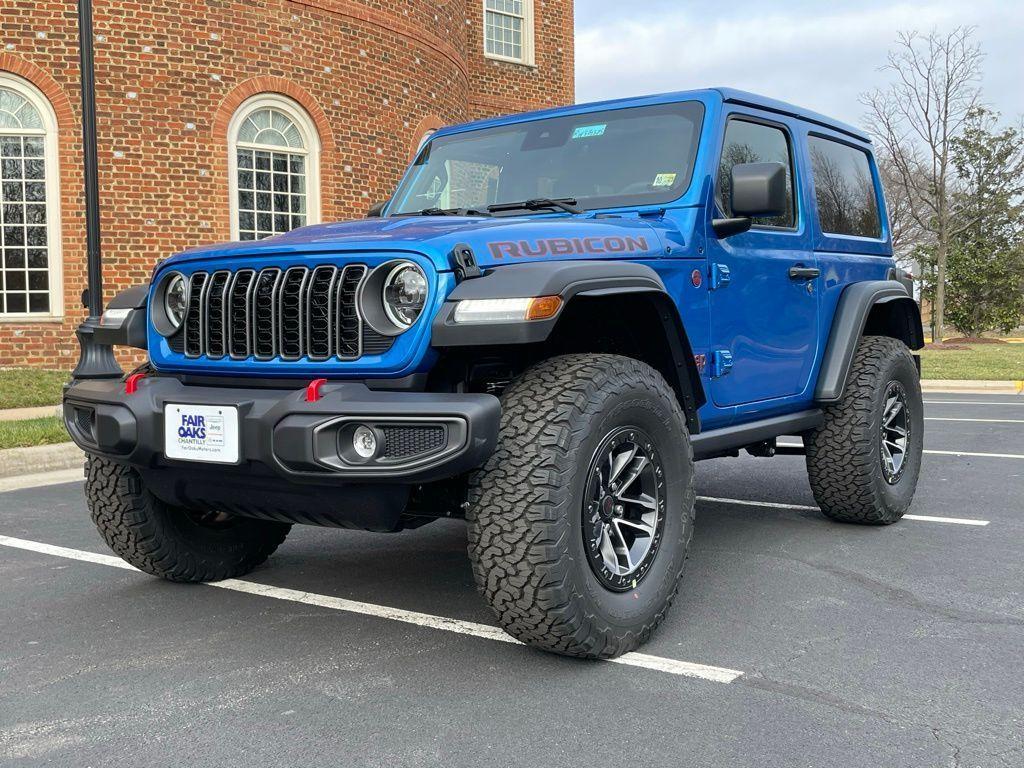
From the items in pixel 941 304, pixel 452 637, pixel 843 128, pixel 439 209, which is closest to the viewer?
pixel 452 637

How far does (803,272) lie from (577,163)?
1237 millimetres

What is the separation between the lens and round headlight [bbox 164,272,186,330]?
3.84 metres

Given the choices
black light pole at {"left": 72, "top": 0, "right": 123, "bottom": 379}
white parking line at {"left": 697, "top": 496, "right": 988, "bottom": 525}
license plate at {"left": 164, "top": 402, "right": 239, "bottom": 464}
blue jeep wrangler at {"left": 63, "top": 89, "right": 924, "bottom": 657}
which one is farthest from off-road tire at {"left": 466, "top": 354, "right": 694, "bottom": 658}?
black light pole at {"left": 72, "top": 0, "right": 123, "bottom": 379}

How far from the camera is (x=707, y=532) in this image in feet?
18.2

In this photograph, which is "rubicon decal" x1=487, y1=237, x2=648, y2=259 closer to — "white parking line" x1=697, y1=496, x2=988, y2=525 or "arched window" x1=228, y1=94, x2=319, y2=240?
"white parking line" x1=697, y1=496, x2=988, y2=525

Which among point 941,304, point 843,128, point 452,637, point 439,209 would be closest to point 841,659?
point 452,637

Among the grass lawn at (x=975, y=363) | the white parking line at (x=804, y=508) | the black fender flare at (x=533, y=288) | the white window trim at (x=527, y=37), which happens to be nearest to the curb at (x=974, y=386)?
the grass lawn at (x=975, y=363)

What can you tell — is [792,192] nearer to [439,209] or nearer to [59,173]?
[439,209]

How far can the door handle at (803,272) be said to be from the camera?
4926 millimetres

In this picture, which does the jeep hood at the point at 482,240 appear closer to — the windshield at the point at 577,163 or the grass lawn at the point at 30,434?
the windshield at the point at 577,163

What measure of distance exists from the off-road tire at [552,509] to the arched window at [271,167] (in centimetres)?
1129

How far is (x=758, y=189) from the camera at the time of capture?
4129 mm

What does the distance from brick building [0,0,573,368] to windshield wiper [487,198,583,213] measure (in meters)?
9.95

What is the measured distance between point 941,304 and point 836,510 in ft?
78.6
